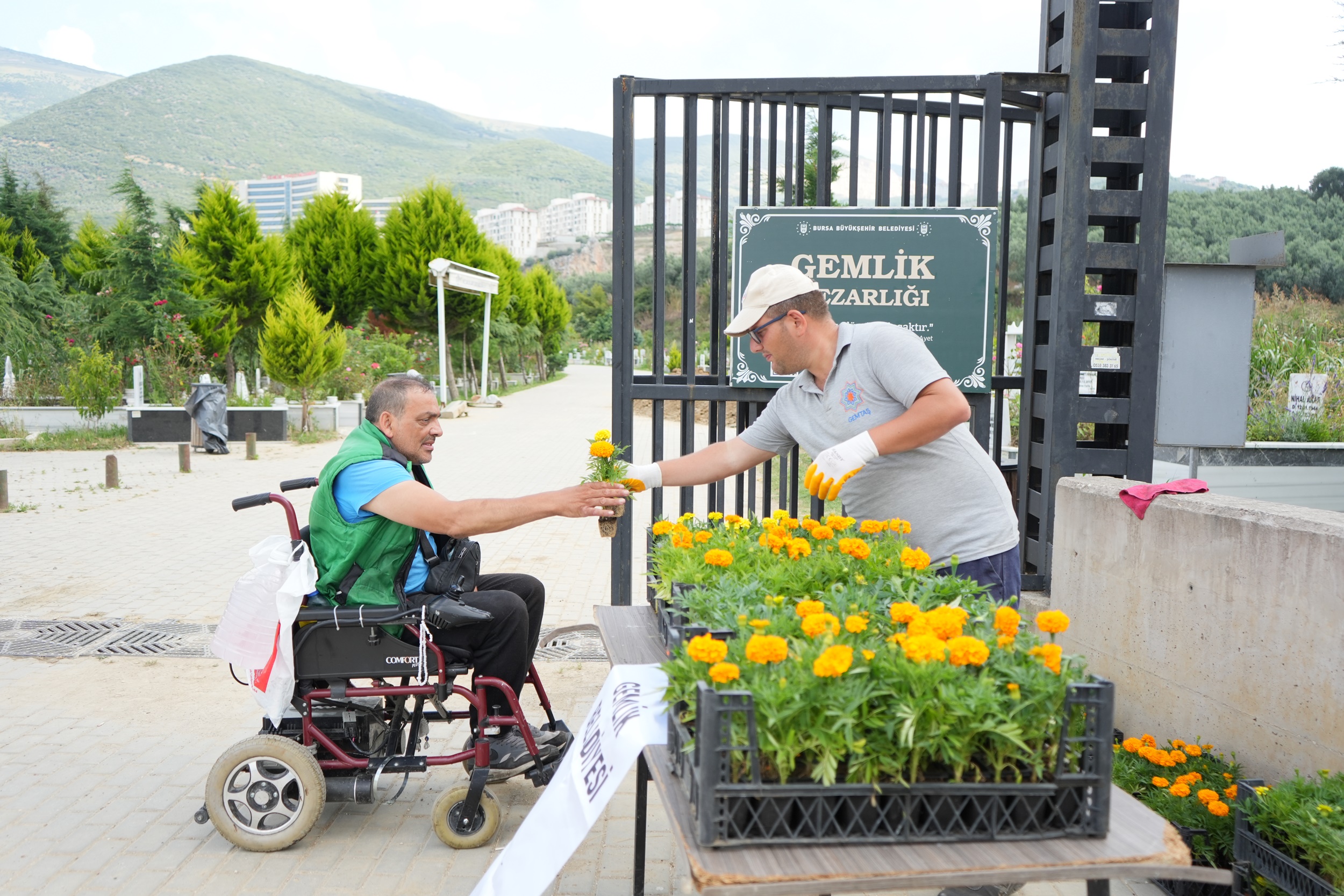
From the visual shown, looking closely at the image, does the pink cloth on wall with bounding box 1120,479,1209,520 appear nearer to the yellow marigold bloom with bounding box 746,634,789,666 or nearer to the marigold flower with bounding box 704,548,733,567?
the marigold flower with bounding box 704,548,733,567

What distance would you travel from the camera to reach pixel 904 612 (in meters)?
1.83

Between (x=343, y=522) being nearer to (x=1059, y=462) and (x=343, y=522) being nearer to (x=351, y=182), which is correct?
(x=1059, y=462)

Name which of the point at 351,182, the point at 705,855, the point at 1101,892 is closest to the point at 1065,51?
the point at 1101,892

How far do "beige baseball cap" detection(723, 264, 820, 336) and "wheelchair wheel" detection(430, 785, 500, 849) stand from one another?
1.76 m

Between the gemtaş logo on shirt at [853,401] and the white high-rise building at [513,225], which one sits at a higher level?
the white high-rise building at [513,225]

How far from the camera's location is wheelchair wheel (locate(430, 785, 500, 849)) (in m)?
3.30

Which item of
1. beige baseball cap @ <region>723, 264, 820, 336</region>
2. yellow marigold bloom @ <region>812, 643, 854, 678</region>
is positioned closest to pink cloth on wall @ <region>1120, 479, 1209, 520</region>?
beige baseball cap @ <region>723, 264, 820, 336</region>

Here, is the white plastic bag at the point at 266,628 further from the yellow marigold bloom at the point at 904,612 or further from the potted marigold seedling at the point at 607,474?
the yellow marigold bloom at the point at 904,612

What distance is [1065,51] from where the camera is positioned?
14.9 feet

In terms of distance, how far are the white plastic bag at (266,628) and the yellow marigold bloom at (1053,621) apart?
225 centimetres

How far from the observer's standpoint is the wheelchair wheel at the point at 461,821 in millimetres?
3297

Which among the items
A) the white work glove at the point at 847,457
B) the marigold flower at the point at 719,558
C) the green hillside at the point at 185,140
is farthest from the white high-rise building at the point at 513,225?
the marigold flower at the point at 719,558

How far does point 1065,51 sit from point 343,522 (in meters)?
3.75

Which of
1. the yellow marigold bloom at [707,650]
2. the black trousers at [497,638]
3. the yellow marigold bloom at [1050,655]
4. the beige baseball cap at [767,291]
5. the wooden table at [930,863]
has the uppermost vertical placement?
the beige baseball cap at [767,291]
